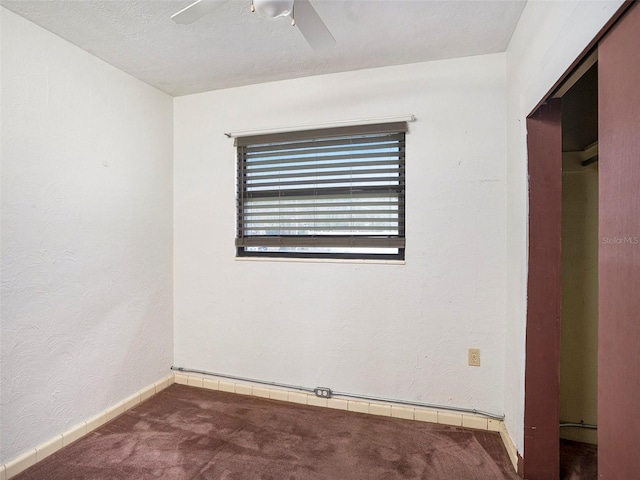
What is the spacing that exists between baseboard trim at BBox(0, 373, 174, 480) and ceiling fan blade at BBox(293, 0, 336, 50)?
2.48 meters

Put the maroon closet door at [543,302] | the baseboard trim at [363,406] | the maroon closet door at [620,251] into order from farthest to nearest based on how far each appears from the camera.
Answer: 1. the baseboard trim at [363,406]
2. the maroon closet door at [543,302]
3. the maroon closet door at [620,251]

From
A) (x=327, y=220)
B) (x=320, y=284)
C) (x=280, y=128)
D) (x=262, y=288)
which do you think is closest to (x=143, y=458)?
(x=262, y=288)

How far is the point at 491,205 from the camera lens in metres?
1.98

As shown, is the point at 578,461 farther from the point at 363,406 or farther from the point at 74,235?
the point at 74,235

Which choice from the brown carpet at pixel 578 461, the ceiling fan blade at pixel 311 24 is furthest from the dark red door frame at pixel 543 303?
the ceiling fan blade at pixel 311 24

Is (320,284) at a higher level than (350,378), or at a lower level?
higher

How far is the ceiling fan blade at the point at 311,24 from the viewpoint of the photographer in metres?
1.21

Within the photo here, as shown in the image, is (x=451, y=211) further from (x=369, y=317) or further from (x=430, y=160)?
(x=369, y=317)

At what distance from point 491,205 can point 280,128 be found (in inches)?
60.2

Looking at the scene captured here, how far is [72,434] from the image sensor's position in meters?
1.88

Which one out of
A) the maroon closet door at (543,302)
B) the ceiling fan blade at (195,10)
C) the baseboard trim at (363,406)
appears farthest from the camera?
the baseboard trim at (363,406)

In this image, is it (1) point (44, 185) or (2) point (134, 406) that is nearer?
(1) point (44, 185)

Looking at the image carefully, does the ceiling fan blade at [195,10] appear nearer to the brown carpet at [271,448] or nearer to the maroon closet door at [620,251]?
the maroon closet door at [620,251]

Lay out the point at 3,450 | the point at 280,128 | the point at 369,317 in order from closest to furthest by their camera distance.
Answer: the point at 3,450
the point at 369,317
the point at 280,128
